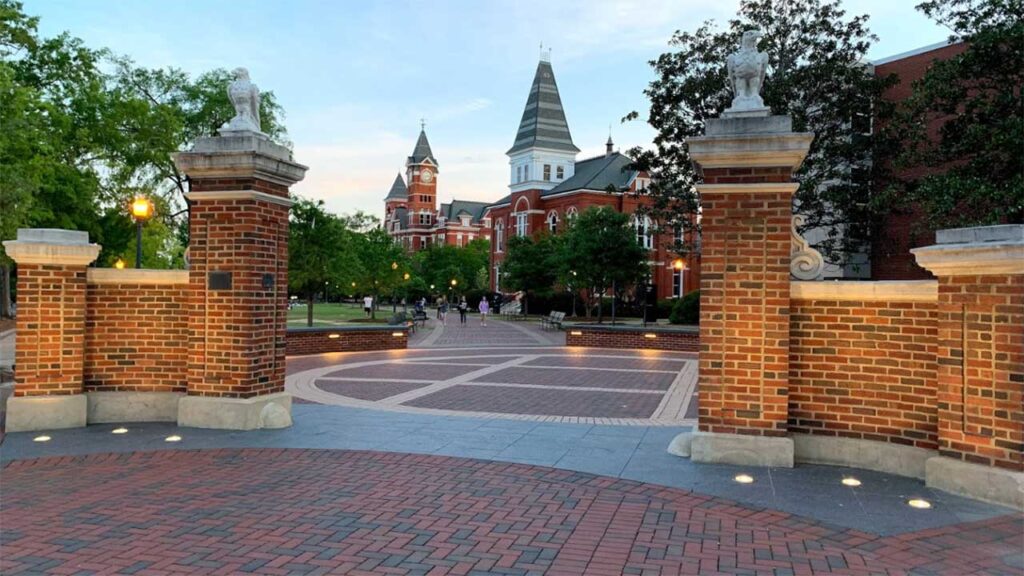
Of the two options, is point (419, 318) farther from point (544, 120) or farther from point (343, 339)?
point (544, 120)

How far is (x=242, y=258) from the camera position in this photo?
7.91m

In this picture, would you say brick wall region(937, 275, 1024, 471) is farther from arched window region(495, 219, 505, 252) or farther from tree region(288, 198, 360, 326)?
arched window region(495, 219, 505, 252)

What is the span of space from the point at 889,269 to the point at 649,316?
17.1m

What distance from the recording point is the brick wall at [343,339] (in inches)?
725

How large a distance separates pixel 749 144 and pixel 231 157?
5.69m

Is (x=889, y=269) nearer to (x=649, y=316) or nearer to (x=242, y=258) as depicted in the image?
(x=649, y=316)

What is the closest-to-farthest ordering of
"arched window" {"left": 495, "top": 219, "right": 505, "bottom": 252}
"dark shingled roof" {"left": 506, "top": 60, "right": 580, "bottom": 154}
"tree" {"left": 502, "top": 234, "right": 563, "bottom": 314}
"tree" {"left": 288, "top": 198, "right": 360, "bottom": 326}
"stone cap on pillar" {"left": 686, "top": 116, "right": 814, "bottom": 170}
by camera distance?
1. "stone cap on pillar" {"left": 686, "top": 116, "right": 814, "bottom": 170}
2. "tree" {"left": 288, "top": 198, "right": 360, "bottom": 326}
3. "tree" {"left": 502, "top": 234, "right": 563, "bottom": 314}
4. "dark shingled roof" {"left": 506, "top": 60, "right": 580, "bottom": 154}
5. "arched window" {"left": 495, "top": 219, "right": 505, "bottom": 252}

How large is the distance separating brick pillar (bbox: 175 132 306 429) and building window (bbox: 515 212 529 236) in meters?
57.8

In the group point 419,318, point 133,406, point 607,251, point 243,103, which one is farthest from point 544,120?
point 133,406

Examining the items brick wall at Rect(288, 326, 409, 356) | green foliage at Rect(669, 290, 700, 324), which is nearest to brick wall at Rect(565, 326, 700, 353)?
brick wall at Rect(288, 326, 409, 356)

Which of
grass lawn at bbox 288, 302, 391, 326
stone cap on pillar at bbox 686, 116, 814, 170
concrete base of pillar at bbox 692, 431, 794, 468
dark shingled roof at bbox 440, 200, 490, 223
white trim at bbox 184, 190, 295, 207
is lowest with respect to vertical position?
grass lawn at bbox 288, 302, 391, 326

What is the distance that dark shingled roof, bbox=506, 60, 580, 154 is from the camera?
68312 millimetres

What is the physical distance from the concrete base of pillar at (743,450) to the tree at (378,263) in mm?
31565

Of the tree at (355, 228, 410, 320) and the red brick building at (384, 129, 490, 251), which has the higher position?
the red brick building at (384, 129, 490, 251)
